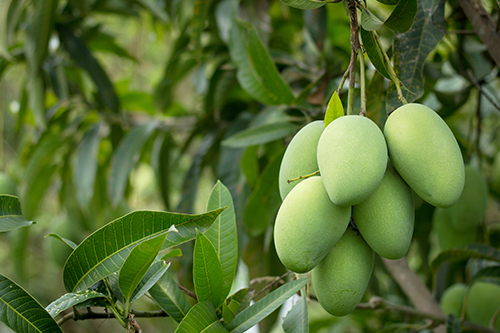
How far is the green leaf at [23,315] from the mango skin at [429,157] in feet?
1.35

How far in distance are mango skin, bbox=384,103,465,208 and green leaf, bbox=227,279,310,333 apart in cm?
17

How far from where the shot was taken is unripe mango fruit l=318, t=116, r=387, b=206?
405 millimetres

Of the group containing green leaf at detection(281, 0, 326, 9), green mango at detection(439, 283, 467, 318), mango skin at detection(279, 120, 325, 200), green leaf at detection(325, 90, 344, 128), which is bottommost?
green mango at detection(439, 283, 467, 318)

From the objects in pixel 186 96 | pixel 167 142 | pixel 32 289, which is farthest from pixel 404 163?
pixel 32 289

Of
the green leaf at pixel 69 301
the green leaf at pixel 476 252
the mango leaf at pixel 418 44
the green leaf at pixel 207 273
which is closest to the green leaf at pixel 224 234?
the green leaf at pixel 207 273

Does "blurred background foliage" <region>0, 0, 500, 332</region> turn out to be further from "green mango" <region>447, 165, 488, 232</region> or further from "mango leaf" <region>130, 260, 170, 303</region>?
"mango leaf" <region>130, 260, 170, 303</region>

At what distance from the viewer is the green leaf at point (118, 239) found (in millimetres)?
450

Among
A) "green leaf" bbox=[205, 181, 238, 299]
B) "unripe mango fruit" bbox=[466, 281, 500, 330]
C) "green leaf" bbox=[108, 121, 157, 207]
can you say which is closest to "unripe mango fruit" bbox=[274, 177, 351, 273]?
"green leaf" bbox=[205, 181, 238, 299]

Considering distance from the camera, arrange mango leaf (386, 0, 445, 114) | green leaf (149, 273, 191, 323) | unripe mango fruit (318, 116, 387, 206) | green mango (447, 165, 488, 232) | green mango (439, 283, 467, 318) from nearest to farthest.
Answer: unripe mango fruit (318, 116, 387, 206) → green leaf (149, 273, 191, 323) → mango leaf (386, 0, 445, 114) → green mango (447, 165, 488, 232) → green mango (439, 283, 467, 318)

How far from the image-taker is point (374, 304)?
2.55ft

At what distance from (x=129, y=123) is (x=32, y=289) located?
2.46 metres

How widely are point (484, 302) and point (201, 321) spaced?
0.85 meters

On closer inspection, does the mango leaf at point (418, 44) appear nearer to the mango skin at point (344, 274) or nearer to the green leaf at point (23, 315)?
the mango skin at point (344, 274)

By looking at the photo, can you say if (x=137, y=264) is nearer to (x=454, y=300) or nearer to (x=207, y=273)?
(x=207, y=273)
